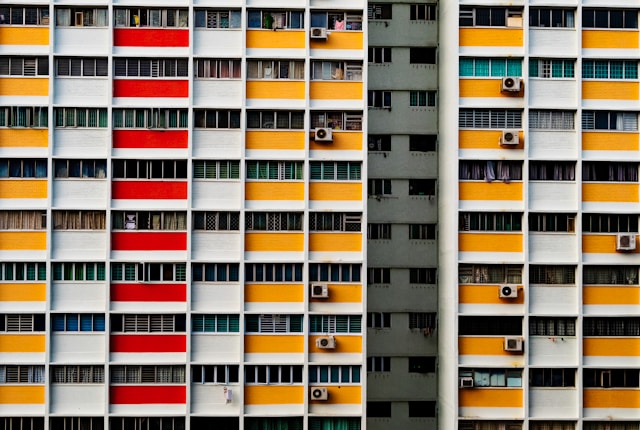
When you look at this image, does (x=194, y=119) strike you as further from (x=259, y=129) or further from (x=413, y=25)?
(x=413, y=25)

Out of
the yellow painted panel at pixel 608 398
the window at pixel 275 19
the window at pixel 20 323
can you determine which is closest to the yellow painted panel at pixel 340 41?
the window at pixel 275 19

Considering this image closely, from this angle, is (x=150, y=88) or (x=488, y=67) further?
(x=488, y=67)

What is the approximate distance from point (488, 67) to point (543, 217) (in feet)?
11.0

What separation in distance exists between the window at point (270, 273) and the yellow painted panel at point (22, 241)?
4.25 m

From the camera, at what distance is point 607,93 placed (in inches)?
607

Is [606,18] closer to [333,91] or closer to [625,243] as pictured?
[625,243]

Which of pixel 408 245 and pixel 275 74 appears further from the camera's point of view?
pixel 408 245

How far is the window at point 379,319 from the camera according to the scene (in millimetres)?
16781

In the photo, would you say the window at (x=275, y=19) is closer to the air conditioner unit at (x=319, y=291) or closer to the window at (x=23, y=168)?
the window at (x=23, y=168)

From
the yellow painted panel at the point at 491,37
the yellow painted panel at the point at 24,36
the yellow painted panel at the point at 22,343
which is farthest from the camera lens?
the yellow painted panel at the point at 491,37

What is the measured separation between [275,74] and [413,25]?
3819mm

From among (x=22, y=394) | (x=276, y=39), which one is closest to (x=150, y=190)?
(x=276, y=39)

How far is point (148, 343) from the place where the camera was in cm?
1514

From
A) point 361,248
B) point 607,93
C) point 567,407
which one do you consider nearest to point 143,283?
point 361,248
